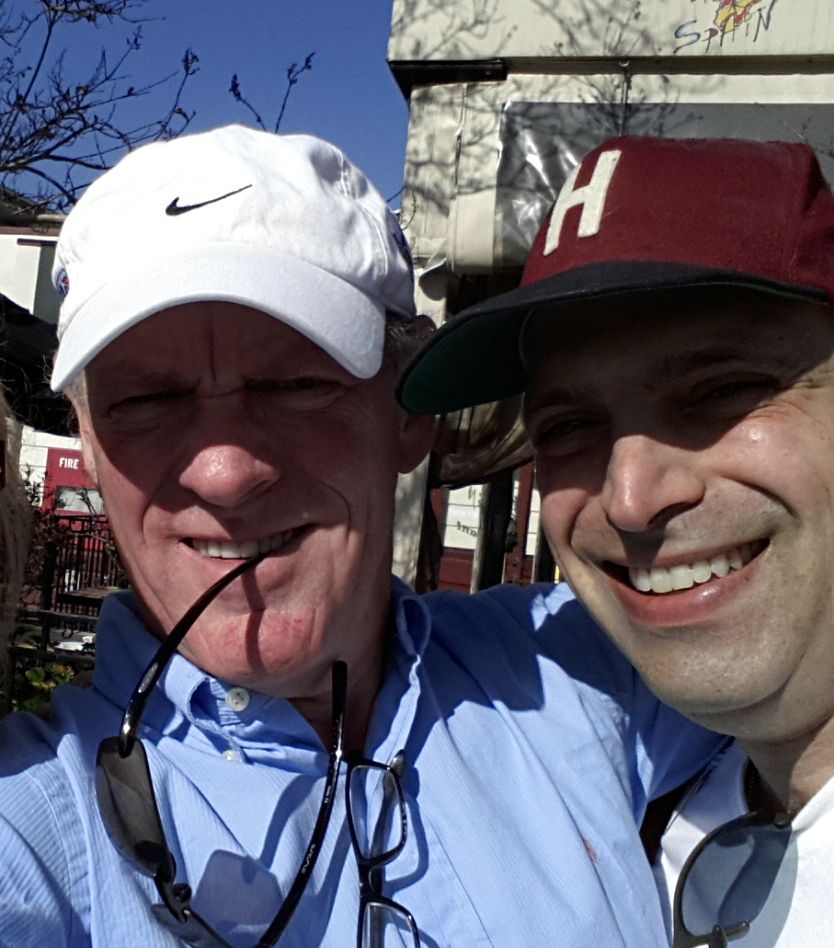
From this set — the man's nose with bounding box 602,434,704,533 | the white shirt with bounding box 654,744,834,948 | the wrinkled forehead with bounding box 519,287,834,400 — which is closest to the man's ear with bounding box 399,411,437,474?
the wrinkled forehead with bounding box 519,287,834,400

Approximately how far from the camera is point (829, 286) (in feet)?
4.56

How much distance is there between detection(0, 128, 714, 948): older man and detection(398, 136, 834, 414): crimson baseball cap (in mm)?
240

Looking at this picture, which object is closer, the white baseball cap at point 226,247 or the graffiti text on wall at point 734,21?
the white baseball cap at point 226,247

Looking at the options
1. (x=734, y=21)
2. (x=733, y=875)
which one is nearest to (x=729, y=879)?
(x=733, y=875)

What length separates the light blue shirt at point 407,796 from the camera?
3.97 ft

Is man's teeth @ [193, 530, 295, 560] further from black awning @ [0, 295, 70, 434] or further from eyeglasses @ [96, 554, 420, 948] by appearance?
black awning @ [0, 295, 70, 434]

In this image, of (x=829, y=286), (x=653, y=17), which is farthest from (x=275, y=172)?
(x=653, y=17)

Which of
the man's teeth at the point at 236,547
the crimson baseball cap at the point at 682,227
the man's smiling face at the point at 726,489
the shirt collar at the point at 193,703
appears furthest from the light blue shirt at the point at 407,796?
the crimson baseball cap at the point at 682,227

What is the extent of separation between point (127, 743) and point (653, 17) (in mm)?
3947

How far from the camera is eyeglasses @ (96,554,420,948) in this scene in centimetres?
118

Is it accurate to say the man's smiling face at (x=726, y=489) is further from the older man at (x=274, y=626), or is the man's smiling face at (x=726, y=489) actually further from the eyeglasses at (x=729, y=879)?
the older man at (x=274, y=626)

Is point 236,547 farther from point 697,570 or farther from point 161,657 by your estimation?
point 697,570

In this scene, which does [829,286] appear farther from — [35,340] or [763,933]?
[35,340]

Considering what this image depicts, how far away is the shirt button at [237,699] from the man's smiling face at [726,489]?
0.61 meters
